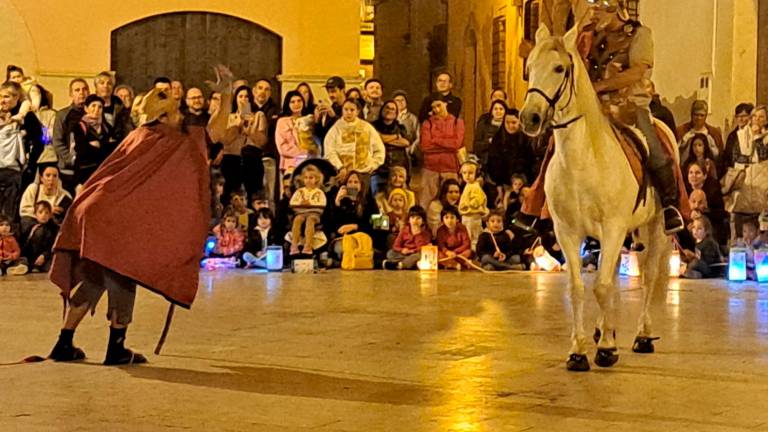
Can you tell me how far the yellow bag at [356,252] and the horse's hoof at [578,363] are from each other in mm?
8507

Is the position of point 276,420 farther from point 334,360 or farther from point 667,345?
point 667,345

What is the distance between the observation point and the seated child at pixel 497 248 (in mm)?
17562

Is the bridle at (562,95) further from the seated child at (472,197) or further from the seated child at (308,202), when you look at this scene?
the seated child at (472,197)

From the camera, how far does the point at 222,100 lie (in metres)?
9.76

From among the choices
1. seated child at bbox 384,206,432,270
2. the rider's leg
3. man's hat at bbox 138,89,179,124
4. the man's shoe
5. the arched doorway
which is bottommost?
the man's shoe

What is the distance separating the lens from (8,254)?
16.6m

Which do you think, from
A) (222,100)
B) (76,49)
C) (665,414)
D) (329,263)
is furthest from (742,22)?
(665,414)

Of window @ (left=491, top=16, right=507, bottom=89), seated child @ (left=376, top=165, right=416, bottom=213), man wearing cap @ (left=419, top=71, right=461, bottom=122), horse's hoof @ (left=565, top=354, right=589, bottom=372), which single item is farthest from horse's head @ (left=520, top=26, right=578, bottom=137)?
window @ (left=491, top=16, right=507, bottom=89)

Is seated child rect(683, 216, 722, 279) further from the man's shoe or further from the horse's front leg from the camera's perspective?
the man's shoe

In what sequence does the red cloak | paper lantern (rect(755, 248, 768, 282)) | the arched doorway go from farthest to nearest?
the arched doorway
paper lantern (rect(755, 248, 768, 282))
the red cloak

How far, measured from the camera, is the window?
3366 centimetres

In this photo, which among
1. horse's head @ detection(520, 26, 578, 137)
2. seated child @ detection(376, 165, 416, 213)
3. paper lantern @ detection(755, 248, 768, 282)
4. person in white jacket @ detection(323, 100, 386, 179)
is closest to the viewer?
horse's head @ detection(520, 26, 578, 137)

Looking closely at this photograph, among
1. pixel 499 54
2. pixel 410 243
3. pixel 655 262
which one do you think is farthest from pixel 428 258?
pixel 499 54

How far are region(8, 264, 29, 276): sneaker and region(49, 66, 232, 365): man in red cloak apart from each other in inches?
292
